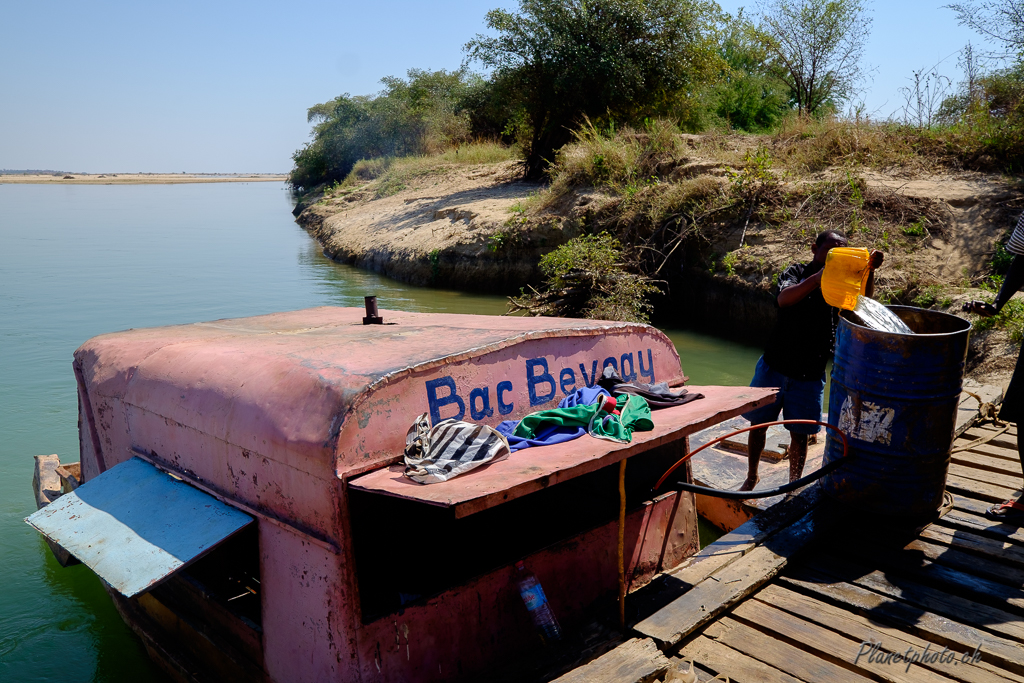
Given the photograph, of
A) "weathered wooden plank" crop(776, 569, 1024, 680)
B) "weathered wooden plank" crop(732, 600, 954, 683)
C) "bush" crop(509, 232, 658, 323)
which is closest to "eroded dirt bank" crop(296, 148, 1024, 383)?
"bush" crop(509, 232, 658, 323)

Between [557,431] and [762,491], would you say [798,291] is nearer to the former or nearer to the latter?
[762,491]

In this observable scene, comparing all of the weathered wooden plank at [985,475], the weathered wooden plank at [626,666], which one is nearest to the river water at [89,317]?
the weathered wooden plank at [626,666]

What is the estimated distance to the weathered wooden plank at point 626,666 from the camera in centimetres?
259

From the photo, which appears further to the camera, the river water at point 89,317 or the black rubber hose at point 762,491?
the river water at point 89,317

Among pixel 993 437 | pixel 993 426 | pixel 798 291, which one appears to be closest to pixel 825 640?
pixel 798 291

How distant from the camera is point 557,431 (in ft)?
10.6

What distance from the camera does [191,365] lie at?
12.3 feet

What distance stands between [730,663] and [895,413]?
59.5 inches

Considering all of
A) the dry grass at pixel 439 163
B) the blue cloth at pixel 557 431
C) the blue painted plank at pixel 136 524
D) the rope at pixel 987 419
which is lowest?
the rope at pixel 987 419

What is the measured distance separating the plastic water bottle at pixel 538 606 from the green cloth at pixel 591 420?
664 mm

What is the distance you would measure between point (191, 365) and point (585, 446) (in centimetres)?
212

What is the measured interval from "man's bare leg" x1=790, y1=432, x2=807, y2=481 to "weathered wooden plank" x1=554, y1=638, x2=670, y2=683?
7.16ft

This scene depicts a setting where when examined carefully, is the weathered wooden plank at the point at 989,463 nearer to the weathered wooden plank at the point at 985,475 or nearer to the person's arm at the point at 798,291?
the weathered wooden plank at the point at 985,475

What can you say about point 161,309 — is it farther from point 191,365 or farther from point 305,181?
point 305,181
